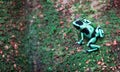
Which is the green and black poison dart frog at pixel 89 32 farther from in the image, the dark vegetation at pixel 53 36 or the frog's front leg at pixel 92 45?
the dark vegetation at pixel 53 36

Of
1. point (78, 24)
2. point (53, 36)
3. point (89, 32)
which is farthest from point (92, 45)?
point (53, 36)

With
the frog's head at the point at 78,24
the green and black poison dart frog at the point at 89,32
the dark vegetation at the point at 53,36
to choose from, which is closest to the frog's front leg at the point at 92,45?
the green and black poison dart frog at the point at 89,32

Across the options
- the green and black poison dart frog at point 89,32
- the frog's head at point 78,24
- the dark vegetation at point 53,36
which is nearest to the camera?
the dark vegetation at point 53,36

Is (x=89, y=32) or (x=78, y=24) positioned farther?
(x=78, y=24)

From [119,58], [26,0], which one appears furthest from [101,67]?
[26,0]

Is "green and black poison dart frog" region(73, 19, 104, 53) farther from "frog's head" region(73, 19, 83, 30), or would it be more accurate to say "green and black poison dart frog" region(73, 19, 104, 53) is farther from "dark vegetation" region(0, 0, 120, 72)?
"dark vegetation" region(0, 0, 120, 72)

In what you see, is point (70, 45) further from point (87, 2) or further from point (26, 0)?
point (26, 0)

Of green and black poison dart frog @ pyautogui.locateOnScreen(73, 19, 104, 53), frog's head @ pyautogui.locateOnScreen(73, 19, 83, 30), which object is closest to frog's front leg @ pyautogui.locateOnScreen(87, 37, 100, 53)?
green and black poison dart frog @ pyautogui.locateOnScreen(73, 19, 104, 53)

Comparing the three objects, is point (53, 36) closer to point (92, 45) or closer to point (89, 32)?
point (89, 32)
